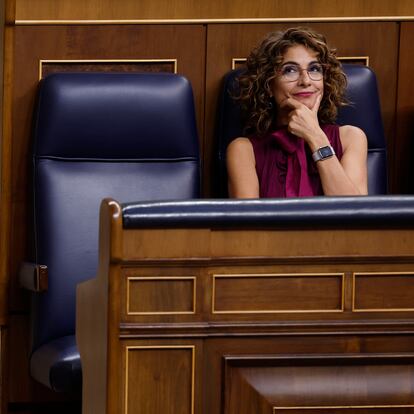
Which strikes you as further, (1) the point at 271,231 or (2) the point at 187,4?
(2) the point at 187,4

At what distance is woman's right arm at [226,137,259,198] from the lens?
54.7 inches

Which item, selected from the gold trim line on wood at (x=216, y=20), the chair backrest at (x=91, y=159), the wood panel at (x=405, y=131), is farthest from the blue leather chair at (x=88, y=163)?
the wood panel at (x=405, y=131)

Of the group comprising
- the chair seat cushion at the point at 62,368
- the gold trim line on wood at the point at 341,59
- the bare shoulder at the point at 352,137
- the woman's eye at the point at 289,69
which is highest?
the gold trim line on wood at the point at 341,59

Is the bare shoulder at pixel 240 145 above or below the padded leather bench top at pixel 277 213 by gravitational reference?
above

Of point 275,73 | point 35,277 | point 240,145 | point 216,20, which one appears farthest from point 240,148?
point 35,277

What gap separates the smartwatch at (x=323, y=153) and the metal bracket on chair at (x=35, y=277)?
0.42m

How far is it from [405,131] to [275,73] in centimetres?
28

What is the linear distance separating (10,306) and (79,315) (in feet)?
1.75

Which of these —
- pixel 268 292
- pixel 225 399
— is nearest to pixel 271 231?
pixel 268 292

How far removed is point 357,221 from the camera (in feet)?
2.88

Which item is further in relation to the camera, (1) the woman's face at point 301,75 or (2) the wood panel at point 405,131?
(2) the wood panel at point 405,131

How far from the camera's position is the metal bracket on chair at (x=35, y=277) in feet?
4.43

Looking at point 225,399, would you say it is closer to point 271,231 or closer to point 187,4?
point 271,231

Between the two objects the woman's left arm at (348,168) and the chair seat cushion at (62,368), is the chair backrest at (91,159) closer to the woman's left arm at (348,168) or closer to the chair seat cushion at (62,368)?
the chair seat cushion at (62,368)
